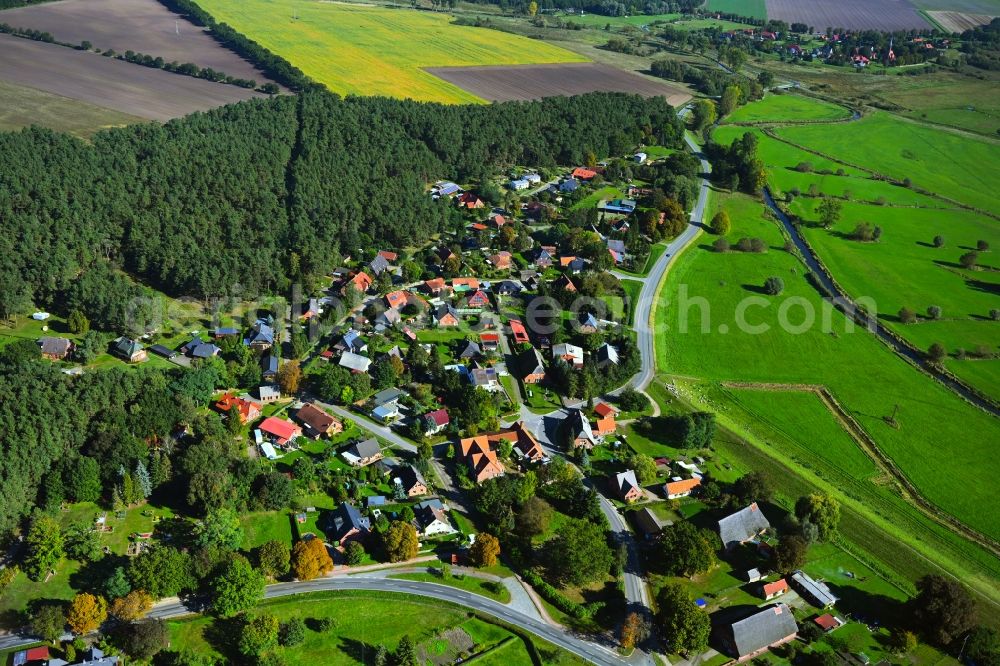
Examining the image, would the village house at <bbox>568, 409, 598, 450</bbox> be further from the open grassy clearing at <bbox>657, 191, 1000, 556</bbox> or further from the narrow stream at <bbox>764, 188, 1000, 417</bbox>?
the narrow stream at <bbox>764, 188, 1000, 417</bbox>

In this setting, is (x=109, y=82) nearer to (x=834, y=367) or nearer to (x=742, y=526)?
(x=834, y=367)

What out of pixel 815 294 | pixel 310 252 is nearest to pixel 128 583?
pixel 310 252

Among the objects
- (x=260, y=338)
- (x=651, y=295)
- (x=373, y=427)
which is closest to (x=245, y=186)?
(x=260, y=338)

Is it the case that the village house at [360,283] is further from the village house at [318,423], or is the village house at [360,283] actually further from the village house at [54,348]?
the village house at [54,348]

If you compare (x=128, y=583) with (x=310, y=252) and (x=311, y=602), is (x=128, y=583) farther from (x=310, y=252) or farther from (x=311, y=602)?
(x=310, y=252)

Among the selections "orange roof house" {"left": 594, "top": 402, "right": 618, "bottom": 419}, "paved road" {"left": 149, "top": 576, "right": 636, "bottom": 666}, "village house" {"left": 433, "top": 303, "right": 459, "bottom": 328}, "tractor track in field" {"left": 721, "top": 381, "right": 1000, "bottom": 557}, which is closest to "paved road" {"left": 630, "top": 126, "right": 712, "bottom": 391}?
"orange roof house" {"left": 594, "top": 402, "right": 618, "bottom": 419}

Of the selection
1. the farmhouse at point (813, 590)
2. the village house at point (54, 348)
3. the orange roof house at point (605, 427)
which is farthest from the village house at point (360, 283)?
the farmhouse at point (813, 590)
